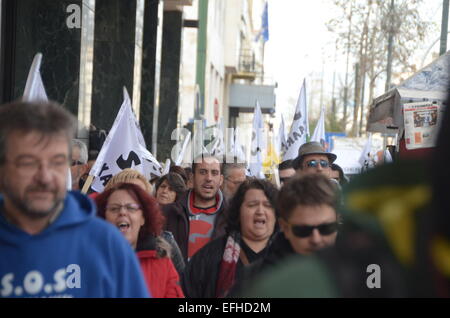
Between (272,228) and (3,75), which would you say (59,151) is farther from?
(3,75)

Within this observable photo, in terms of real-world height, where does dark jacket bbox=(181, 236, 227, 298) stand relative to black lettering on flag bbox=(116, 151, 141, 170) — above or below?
below

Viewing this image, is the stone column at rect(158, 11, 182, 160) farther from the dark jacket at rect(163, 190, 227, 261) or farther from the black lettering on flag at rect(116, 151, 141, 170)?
the dark jacket at rect(163, 190, 227, 261)

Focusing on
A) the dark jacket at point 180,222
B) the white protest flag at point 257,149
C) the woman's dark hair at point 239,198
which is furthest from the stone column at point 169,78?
the woman's dark hair at point 239,198

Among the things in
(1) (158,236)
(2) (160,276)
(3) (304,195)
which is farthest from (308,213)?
(1) (158,236)

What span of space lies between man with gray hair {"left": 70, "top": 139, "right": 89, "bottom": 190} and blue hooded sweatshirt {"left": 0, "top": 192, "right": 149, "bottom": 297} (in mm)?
5285

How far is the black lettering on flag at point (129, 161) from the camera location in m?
7.48

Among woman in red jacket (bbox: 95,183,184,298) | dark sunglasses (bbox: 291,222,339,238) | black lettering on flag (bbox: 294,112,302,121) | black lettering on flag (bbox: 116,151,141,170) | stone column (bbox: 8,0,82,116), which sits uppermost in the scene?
stone column (bbox: 8,0,82,116)

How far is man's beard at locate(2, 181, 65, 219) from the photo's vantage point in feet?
7.58

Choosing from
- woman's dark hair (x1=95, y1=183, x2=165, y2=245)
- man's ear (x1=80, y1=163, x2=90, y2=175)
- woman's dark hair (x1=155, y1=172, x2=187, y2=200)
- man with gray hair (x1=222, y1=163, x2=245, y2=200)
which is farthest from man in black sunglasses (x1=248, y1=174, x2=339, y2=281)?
man's ear (x1=80, y1=163, x2=90, y2=175)

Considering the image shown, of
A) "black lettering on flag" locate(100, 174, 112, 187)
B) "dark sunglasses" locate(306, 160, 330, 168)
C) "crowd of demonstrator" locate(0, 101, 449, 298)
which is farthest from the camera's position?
"dark sunglasses" locate(306, 160, 330, 168)

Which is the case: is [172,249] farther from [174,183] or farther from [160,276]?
[174,183]
